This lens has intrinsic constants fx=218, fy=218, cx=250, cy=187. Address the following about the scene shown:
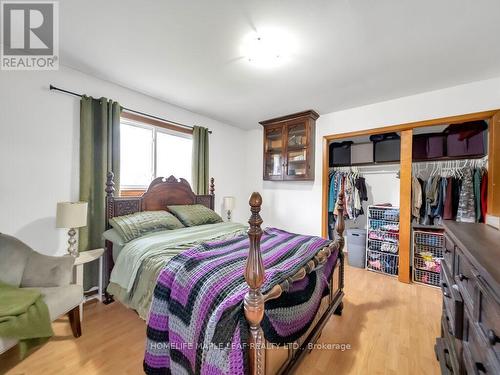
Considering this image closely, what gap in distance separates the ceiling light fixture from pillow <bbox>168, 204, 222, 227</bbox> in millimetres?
1944

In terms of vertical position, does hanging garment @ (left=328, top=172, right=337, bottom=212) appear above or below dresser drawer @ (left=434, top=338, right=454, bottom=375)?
above

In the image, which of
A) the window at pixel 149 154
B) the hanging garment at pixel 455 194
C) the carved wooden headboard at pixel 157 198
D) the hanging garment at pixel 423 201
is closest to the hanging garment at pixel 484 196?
the hanging garment at pixel 455 194

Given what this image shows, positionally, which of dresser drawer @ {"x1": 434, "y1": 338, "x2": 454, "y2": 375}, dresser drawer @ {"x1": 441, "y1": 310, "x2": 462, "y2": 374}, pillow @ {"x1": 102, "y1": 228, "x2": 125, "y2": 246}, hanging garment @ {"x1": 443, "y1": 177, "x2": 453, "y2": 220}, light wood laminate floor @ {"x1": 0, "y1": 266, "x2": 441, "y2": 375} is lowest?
light wood laminate floor @ {"x1": 0, "y1": 266, "x2": 441, "y2": 375}

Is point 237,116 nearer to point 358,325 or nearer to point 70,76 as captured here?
point 70,76

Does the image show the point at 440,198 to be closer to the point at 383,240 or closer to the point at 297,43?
the point at 383,240

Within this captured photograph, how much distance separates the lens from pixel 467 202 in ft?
8.56

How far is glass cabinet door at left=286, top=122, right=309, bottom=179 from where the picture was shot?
3.66 metres

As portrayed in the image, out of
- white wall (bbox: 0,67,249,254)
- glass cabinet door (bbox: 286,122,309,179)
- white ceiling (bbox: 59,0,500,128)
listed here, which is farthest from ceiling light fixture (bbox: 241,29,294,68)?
white wall (bbox: 0,67,249,254)

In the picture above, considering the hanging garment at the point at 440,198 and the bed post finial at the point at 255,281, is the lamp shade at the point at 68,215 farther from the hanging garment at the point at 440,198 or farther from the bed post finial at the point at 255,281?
the hanging garment at the point at 440,198

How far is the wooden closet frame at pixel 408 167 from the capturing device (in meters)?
2.35

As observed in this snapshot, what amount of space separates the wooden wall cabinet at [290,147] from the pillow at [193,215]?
1.46 m

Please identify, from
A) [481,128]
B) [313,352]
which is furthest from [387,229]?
[313,352]

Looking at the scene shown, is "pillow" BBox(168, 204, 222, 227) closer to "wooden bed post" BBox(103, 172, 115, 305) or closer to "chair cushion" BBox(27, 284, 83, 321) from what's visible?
"wooden bed post" BBox(103, 172, 115, 305)

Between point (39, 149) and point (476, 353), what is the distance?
3.38m
